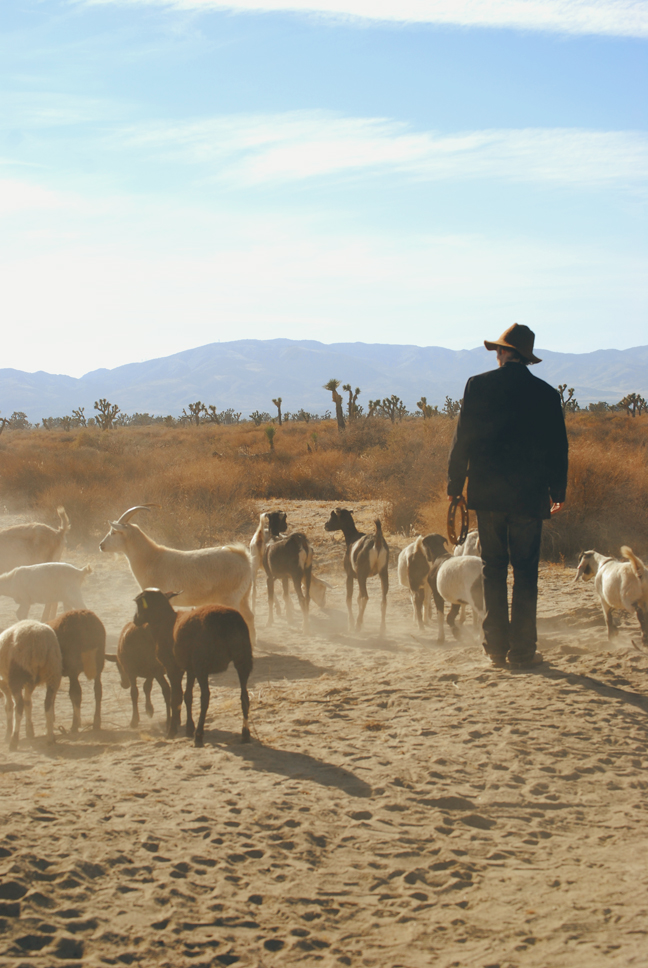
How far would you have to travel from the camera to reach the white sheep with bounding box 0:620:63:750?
217 inches

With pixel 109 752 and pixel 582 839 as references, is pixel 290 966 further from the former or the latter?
pixel 109 752

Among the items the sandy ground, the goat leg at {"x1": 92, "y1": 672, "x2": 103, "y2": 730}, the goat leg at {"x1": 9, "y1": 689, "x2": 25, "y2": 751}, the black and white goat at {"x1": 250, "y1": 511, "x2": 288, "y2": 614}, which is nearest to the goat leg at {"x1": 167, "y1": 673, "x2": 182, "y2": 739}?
the sandy ground

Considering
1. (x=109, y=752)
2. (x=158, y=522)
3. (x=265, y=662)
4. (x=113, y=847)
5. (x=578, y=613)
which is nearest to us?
(x=113, y=847)

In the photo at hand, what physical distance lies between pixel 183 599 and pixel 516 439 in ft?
12.9

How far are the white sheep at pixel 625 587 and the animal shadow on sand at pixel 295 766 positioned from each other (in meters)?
3.38

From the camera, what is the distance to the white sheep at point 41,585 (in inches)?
320

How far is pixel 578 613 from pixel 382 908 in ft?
20.0

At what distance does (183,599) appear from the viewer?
782cm

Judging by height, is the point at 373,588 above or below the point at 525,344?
below

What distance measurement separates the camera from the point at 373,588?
1144 cm

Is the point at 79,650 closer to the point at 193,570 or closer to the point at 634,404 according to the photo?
the point at 193,570

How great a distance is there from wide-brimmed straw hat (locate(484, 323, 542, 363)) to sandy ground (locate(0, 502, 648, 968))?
7.99 feet

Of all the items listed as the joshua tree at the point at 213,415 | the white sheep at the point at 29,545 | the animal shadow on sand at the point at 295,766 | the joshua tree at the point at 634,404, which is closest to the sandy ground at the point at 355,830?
the animal shadow on sand at the point at 295,766

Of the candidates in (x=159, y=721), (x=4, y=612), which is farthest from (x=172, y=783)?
(x=4, y=612)
